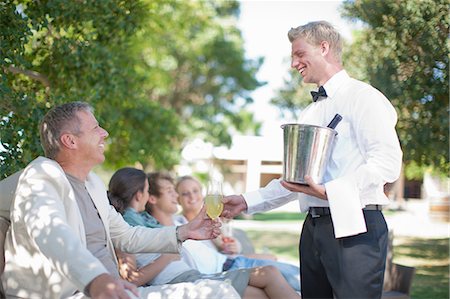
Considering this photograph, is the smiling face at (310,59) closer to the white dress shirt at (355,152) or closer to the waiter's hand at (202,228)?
the white dress shirt at (355,152)

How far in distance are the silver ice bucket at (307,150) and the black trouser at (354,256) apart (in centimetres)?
27

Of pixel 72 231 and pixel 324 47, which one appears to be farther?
pixel 324 47

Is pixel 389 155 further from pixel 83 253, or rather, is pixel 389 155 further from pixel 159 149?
pixel 159 149

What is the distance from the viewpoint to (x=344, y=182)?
A: 310 cm

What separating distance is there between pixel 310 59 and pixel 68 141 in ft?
4.43

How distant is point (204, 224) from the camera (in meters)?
3.74

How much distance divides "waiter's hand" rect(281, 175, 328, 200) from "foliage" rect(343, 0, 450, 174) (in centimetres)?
463

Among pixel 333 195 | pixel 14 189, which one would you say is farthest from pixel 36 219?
pixel 333 195

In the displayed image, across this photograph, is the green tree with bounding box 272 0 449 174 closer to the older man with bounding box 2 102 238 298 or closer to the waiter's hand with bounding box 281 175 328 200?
the waiter's hand with bounding box 281 175 328 200

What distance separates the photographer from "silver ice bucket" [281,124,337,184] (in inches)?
125

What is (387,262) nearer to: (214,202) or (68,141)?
(214,202)

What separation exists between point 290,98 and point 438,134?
7041 mm

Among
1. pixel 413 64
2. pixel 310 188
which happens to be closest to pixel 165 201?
pixel 310 188

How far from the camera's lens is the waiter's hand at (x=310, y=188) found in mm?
3129
